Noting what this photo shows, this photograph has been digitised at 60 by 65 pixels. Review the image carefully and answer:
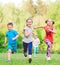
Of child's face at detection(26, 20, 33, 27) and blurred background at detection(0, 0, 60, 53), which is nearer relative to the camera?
child's face at detection(26, 20, 33, 27)

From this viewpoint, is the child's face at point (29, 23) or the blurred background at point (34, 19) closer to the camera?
the child's face at point (29, 23)

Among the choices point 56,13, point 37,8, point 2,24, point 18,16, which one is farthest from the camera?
point 37,8

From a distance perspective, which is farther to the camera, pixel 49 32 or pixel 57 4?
pixel 57 4

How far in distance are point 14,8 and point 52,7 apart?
1744 cm

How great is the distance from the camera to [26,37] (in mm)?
11547

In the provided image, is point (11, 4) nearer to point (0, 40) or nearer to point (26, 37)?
point (0, 40)

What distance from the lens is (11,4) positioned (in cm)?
5666

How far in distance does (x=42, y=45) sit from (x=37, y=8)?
3848cm

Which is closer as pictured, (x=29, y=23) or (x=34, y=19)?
(x=29, y=23)

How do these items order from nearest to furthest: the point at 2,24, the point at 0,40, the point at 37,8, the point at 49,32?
the point at 49,32, the point at 0,40, the point at 2,24, the point at 37,8

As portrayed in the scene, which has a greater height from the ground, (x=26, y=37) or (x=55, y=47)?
(x=26, y=37)

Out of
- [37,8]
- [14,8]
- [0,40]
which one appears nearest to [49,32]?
[0,40]

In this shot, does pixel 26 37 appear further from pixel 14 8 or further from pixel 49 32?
pixel 14 8

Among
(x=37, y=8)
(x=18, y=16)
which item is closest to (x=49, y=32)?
(x=18, y=16)
